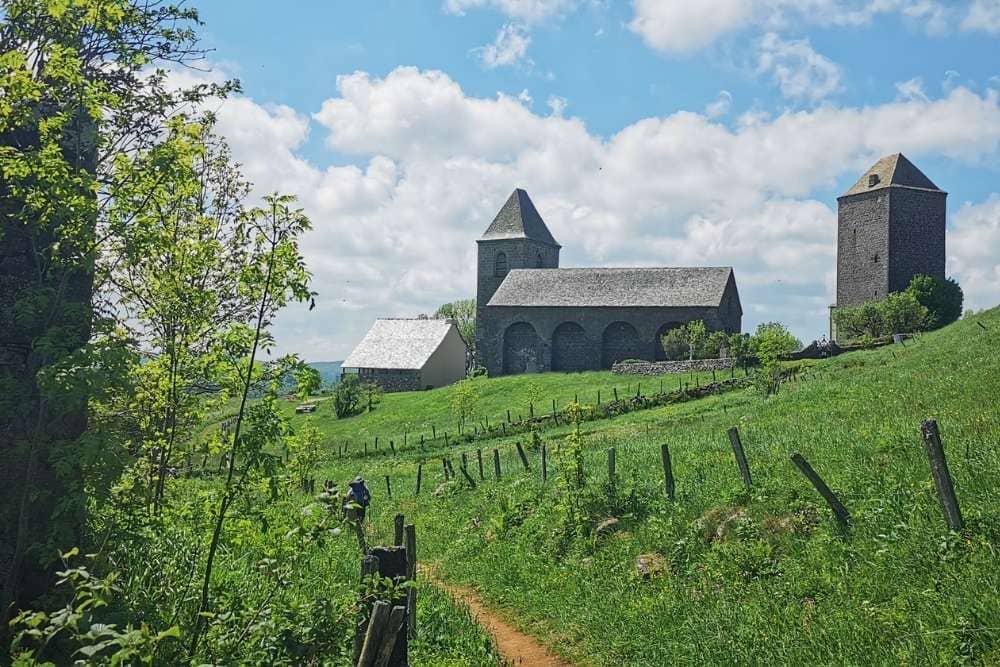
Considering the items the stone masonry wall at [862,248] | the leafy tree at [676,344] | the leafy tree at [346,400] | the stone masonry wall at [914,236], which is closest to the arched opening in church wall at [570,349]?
the leafy tree at [676,344]

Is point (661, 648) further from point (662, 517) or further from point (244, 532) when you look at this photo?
point (244, 532)

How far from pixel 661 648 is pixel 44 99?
783 centimetres

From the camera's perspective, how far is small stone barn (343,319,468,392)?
69.7 metres

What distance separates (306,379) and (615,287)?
5848cm

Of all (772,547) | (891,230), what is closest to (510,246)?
(891,230)

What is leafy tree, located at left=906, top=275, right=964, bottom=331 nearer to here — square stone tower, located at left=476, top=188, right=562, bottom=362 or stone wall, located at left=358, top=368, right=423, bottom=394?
square stone tower, located at left=476, top=188, right=562, bottom=362

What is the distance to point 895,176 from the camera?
6116cm

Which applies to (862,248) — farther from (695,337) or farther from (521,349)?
(521,349)

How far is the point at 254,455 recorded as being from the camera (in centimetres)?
581

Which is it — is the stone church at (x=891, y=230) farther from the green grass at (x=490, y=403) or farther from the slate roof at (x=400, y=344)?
the slate roof at (x=400, y=344)

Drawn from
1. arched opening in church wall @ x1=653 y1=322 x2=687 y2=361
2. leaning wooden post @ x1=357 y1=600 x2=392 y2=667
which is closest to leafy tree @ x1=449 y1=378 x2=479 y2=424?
arched opening in church wall @ x1=653 y1=322 x2=687 y2=361

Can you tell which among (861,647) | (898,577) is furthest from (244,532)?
(898,577)

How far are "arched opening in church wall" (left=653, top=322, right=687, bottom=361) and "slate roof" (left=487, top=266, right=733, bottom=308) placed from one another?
139 centimetres

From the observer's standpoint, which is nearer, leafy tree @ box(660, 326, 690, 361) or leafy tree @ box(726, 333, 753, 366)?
leafy tree @ box(726, 333, 753, 366)
